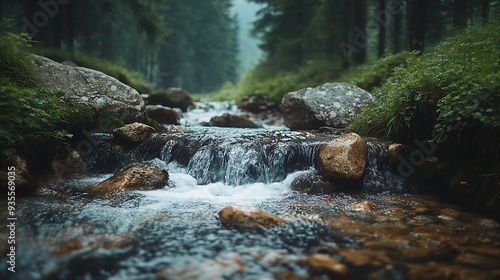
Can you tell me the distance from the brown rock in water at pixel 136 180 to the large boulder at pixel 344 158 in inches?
115

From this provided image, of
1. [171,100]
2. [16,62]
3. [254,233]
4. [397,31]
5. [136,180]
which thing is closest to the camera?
[254,233]

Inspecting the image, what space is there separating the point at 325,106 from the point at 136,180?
227 inches

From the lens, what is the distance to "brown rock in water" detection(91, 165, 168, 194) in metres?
5.05

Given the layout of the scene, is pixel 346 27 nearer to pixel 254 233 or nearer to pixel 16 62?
pixel 16 62

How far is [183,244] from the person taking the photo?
3148 mm

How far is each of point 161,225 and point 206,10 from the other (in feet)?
117

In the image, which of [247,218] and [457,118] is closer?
[247,218]

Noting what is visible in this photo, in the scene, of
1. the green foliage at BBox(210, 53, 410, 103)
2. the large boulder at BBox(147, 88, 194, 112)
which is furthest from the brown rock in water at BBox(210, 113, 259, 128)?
the green foliage at BBox(210, 53, 410, 103)

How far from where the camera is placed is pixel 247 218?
3.63m

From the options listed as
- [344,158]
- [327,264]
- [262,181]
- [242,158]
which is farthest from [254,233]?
[242,158]

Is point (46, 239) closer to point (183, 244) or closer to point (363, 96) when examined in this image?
point (183, 244)

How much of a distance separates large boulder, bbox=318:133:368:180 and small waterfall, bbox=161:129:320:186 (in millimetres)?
425

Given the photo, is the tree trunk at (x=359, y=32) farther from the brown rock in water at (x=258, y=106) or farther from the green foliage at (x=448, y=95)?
the green foliage at (x=448, y=95)

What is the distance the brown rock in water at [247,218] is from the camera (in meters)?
3.60
